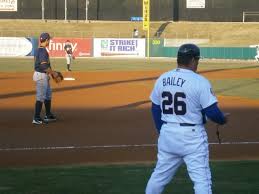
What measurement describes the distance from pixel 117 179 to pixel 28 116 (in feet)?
26.4

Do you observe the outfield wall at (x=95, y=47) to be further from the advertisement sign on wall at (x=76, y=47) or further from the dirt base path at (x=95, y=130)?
the dirt base path at (x=95, y=130)

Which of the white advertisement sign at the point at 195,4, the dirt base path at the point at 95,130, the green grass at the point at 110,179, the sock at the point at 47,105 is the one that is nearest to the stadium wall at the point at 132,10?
the white advertisement sign at the point at 195,4

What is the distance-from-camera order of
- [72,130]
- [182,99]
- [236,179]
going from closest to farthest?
[182,99] < [236,179] < [72,130]

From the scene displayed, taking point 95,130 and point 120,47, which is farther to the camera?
point 120,47

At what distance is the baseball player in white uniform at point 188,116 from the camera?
5.71m

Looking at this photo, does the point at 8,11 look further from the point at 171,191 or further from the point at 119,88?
the point at 171,191

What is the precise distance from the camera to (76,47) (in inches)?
2414

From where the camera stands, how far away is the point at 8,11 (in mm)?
77562

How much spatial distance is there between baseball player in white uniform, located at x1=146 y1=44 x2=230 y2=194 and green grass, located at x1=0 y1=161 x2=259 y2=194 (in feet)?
7.04

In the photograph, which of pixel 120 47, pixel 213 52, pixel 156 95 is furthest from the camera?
pixel 120 47

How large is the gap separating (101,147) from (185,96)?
6.26m

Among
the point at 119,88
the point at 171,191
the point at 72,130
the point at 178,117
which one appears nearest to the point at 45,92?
the point at 72,130

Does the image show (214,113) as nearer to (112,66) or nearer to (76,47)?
(112,66)

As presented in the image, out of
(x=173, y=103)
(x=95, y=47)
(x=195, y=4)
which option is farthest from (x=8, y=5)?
(x=173, y=103)
